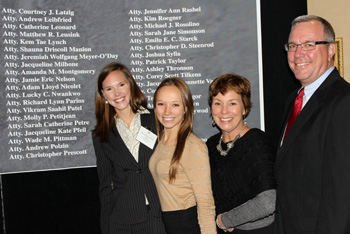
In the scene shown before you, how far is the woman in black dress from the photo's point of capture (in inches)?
75.5

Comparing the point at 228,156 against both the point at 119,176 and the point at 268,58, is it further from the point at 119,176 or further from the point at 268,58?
the point at 268,58

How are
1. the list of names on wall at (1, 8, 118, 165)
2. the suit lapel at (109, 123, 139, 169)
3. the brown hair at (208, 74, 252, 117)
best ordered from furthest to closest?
the list of names on wall at (1, 8, 118, 165), the suit lapel at (109, 123, 139, 169), the brown hair at (208, 74, 252, 117)

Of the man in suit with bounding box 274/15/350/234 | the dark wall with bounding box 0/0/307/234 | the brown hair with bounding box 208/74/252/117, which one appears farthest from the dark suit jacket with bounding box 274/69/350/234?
the dark wall with bounding box 0/0/307/234

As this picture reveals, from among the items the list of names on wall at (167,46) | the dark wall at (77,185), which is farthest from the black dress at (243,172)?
the dark wall at (77,185)

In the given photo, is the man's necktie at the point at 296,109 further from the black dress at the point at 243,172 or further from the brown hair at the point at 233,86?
the brown hair at the point at 233,86

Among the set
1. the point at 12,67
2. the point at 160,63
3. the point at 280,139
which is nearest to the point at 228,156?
the point at 280,139

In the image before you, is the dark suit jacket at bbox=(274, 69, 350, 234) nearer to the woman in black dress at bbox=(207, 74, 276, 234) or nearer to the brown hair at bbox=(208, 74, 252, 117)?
the woman in black dress at bbox=(207, 74, 276, 234)

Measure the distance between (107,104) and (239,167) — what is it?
3.79 ft

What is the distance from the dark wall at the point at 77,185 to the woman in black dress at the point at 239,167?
49.8 inches

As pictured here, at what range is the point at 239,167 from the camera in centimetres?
201

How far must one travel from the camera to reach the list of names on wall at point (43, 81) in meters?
2.99

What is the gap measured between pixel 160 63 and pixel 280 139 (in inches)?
58.0

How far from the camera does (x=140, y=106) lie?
2645 millimetres

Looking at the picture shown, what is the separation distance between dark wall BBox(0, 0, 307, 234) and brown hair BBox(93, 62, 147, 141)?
781 mm
